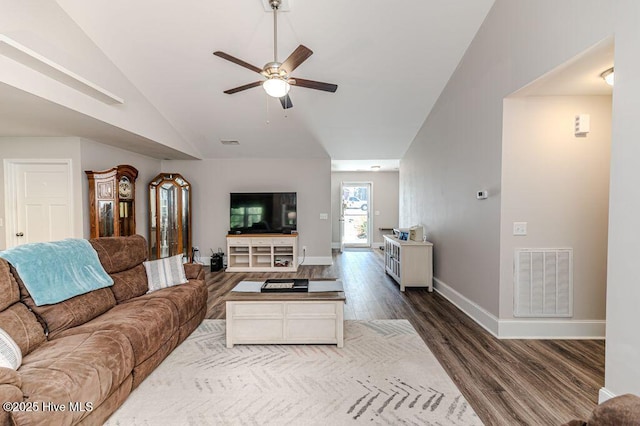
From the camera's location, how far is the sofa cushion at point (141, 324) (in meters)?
2.02

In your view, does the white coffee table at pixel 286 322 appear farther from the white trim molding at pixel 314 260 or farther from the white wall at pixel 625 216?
the white trim molding at pixel 314 260

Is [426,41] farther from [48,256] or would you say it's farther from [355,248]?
[355,248]

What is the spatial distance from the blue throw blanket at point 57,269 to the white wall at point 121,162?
2.30 meters

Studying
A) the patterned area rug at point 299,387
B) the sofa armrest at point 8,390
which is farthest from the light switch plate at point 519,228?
the sofa armrest at point 8,390

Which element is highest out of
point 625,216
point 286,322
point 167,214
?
point 625,216

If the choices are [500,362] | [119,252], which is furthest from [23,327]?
[500,362]

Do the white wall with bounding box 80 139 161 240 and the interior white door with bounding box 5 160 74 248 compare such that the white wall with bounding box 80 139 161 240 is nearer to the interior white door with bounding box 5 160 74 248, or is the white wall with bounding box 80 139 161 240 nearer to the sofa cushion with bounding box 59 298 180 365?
the interior white door with bounding box 5 160 74 248

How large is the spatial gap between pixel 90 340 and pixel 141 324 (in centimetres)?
34

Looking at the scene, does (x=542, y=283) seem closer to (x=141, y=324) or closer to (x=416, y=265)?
(x=416, y=265)

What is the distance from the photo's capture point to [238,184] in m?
6.31

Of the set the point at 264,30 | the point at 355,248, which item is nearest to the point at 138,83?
the point at 264,30

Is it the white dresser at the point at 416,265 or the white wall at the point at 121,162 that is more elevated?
the white wall at the point at 121,162

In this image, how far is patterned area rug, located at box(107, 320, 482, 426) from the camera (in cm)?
181

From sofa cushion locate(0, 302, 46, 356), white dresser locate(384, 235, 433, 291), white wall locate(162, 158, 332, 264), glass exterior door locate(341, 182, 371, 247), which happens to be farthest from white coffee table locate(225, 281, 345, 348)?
glass exterior door locate(341, 182, 371, 247)
